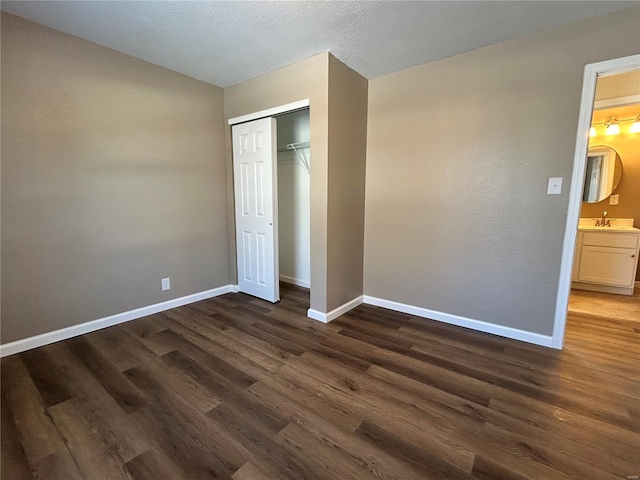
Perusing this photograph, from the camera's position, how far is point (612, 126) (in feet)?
12.0

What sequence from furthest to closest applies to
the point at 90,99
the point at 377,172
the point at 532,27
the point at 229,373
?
1. the point at 377,172
2. the point at 90,99
3. the point at 532,27
4. the point at 229,373

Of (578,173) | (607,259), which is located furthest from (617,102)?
(607,259)

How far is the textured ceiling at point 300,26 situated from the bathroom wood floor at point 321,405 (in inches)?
95.9

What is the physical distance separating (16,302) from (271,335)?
1.93 metres

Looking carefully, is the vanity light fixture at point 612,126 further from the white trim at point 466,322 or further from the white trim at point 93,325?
the white trim at point 93,325

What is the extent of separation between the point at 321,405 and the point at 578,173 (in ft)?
7.91

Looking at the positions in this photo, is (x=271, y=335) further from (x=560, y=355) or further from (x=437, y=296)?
(x=560, y=355)

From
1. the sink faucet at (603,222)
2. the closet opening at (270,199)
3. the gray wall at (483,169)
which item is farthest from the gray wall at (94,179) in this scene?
the sink faucet at (603,222)

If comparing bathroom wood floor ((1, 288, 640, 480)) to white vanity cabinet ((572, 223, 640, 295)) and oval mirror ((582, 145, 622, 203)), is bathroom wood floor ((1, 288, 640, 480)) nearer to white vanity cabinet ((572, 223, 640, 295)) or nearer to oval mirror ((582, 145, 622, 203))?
white vanity cabinet ((572, 223, 640, 295))

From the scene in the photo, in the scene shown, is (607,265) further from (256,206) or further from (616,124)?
(256,206)

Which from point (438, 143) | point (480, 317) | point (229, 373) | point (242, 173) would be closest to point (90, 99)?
point (242, 173)

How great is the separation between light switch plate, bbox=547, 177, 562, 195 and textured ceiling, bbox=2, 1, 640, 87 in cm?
110

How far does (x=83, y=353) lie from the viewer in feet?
6.95

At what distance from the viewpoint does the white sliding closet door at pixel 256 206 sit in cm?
296
